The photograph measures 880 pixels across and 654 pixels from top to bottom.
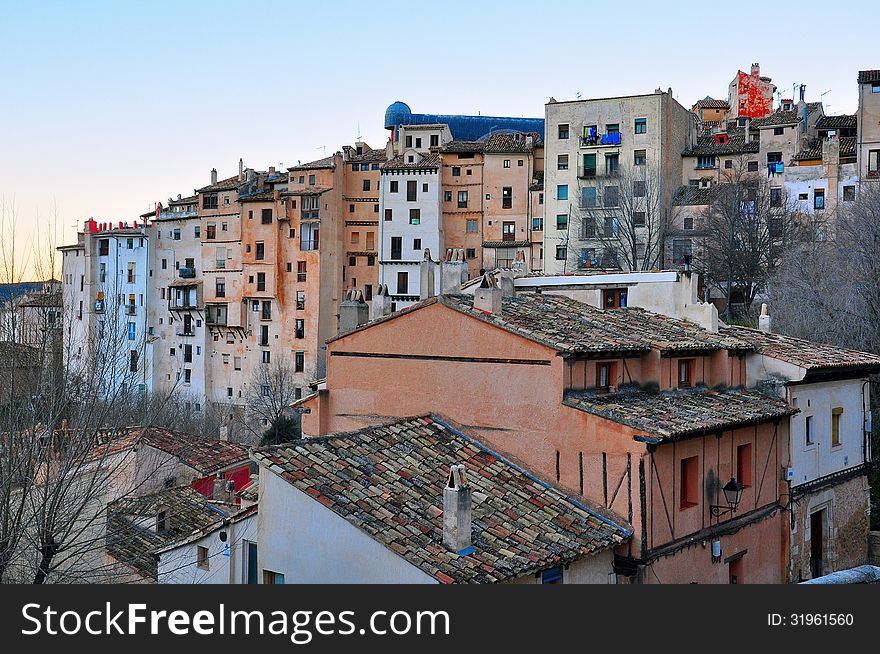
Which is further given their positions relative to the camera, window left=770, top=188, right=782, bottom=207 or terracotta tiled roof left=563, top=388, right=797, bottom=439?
window left=770, top=188, right=782, bottom=207

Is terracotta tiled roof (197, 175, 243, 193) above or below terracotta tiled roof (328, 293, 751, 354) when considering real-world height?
above

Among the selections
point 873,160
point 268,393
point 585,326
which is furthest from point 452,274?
point 268,393

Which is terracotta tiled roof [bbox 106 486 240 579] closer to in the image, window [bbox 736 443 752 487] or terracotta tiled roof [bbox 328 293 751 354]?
terracotta tiled roof [bbox 328 293 751 354]

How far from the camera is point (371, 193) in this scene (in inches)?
3017

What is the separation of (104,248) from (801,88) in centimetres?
5847

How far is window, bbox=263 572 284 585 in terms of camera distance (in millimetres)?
13992

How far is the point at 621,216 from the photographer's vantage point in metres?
60.0

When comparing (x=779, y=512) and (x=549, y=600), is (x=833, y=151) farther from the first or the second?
(x=549, y=600)

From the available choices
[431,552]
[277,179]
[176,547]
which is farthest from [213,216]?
[431,552]

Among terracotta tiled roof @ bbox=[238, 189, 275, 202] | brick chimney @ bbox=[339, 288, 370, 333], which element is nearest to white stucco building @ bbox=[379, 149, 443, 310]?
terracotta tiled roof @ bbox=[238, 189, 275, 202]

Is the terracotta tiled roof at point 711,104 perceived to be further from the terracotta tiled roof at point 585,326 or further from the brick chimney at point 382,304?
the brick chimney at point 382,304

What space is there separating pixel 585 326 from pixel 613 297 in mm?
4151

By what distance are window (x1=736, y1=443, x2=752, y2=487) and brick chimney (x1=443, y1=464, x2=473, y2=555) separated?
706 cm

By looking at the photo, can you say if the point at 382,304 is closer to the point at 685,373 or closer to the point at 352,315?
the point at 352,315
